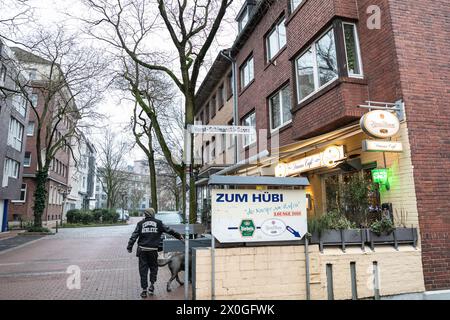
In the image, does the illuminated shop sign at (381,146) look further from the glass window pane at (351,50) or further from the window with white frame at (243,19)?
the window with white frame at (243,19)

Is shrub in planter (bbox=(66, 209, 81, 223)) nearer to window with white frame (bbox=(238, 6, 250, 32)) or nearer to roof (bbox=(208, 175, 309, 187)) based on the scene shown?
window with white frame (bbox=(238, 6, 250, 32))

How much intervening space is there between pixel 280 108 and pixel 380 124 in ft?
21.2

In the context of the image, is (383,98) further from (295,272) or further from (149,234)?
(149,234)

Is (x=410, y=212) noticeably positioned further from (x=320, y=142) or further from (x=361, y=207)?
(x=320, y=142)

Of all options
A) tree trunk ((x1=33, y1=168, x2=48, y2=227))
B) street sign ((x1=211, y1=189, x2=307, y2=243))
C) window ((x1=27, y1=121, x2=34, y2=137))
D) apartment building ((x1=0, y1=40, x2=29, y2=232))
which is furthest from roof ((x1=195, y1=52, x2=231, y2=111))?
window ((x1=27, y1=121, x2=34, y2=137))

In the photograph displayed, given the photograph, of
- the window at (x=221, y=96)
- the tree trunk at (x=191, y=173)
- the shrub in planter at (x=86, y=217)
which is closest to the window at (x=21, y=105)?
the shrub in planter at (x=86, y=217)

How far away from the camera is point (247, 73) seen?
17.0 m

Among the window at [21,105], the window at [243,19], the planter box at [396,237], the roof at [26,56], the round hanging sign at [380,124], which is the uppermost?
the window at [243,19]

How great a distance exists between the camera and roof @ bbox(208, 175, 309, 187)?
561 cm

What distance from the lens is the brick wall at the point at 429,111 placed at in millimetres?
6727

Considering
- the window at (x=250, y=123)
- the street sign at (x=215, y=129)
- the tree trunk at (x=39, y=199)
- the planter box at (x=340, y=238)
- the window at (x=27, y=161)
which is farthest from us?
the window at (x=27, y=161)

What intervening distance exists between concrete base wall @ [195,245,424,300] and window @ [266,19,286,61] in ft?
29.6

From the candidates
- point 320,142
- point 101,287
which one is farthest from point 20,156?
point 320,142

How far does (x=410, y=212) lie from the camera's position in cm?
681
